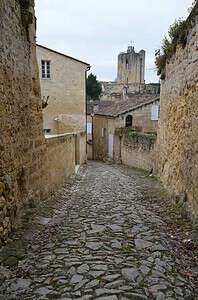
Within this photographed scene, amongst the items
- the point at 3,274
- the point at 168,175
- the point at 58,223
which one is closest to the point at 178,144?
the point at 168,175

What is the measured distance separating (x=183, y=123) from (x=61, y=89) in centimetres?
1510

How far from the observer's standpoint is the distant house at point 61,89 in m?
21.0

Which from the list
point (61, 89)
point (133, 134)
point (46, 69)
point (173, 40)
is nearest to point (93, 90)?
point (61, 89)

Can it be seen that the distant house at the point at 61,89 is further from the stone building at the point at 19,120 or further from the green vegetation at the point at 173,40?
the stone building at the point at 19,120

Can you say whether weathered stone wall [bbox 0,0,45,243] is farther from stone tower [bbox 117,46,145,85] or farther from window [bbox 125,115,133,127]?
stone tower [bbox 117,46,145,85]

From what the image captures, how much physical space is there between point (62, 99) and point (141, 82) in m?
35.3

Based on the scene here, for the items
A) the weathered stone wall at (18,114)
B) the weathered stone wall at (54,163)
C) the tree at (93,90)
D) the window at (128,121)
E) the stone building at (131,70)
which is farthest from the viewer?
the stone building at (131,70)

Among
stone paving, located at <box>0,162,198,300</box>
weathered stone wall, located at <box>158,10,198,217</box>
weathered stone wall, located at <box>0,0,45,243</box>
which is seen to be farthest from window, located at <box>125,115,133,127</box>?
stone paving, located at <box>0,162,198,300</box>

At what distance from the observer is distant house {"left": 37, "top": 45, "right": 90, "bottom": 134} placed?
21000 mm

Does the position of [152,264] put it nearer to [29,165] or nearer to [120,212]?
[120,212]

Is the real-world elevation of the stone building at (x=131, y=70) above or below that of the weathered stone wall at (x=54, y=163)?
above

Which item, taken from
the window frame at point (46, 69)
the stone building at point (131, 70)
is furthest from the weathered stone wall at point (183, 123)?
the stone building at point (131, 70)

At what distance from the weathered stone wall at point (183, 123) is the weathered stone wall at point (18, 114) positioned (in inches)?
125

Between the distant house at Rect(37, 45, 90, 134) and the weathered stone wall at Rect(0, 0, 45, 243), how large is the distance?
46.9ft
